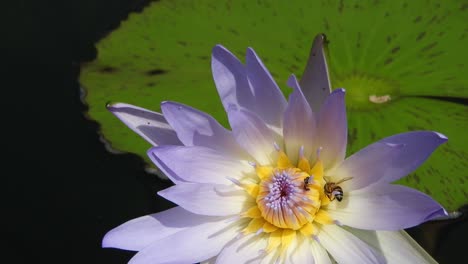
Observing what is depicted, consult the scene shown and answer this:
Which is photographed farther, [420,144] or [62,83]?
[62,83]

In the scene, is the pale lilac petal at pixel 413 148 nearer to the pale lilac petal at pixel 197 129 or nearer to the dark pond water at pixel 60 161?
the pale lilac petal at pixel 197 129

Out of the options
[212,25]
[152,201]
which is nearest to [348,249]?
[152,201]

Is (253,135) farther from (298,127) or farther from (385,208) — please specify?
(385,208)

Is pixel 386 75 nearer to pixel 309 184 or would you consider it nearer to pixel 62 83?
pixel 309 184

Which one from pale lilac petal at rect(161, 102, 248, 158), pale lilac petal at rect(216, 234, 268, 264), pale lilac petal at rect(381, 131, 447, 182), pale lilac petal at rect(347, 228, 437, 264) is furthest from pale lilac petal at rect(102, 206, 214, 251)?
pale lilac petal at rect(381, 131, 447, 182)

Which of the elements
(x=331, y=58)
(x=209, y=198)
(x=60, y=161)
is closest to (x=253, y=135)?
(x=209, y=198)
